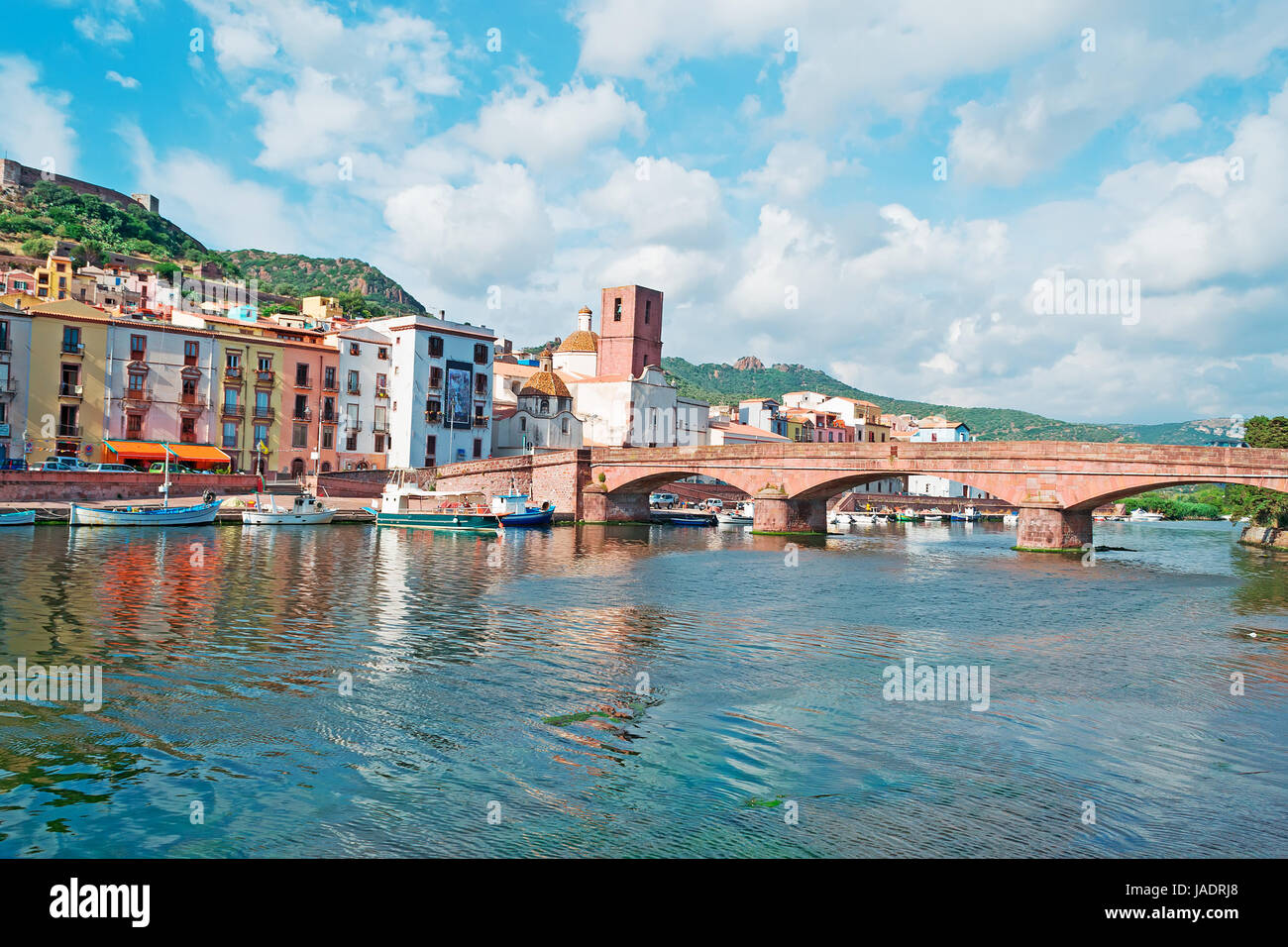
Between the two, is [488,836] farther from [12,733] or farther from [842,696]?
[842,696]

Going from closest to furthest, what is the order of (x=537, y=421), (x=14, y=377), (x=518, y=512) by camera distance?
(x=14, y=377) → (x=518, y=512) → (x=537, y=421)

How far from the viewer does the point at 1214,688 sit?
18.6 metres

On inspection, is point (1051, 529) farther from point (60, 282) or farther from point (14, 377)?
point (60, 282)

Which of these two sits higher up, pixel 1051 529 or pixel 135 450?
pixel 135 450

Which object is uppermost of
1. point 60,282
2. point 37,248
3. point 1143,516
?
point 37,248

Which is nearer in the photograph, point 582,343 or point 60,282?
point 582,343

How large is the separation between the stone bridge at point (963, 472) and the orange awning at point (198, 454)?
24.6 meters

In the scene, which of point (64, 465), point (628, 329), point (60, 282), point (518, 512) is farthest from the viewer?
point (60, 282)

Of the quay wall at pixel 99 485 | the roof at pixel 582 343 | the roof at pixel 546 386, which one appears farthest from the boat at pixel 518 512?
the roof at pixel 582 343

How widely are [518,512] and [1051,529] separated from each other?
105 feet

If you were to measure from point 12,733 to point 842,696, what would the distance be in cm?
Result: 1291

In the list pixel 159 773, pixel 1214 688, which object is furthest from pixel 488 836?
pixel 1214 688

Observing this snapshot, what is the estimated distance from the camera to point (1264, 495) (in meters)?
69.6

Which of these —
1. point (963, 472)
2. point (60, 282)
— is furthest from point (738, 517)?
point (60, 282)
